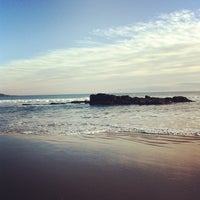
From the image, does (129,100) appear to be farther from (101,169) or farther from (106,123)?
(101,169)

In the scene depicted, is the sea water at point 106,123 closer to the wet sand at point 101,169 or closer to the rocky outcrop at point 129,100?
the wet sand at point 101,169

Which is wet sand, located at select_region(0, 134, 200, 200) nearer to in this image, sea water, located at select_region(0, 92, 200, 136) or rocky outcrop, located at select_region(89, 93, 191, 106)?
sea water, located at select_region(0, 92, 200, 136)

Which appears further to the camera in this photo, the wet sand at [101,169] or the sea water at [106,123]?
the sea water at [106,123]

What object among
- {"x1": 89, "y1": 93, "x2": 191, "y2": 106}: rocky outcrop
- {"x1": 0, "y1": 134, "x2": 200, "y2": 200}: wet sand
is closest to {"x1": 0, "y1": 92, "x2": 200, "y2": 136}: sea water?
{"x1": 0, "y1": 134, "x2": 200, "y2": 200}: wet sand

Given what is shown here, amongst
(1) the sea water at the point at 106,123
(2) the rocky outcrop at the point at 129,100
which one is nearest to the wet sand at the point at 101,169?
(1) the sea water at the point at 106,123

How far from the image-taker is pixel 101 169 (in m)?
7.96

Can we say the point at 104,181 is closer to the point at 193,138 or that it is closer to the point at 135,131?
the point at 193,138

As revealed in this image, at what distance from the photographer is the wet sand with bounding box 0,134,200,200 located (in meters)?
6.22

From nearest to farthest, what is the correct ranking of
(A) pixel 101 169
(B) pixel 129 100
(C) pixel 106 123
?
1. (A) pixel 101 169
2. (C) pixel 106 123
3. (B) pixel 129 100

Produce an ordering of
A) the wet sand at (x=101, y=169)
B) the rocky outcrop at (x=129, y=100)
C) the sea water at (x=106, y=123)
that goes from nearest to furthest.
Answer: the wet sand at (x=101, y=169) → the sea water at (x=106, y=123) → the rocky outcrop at (x=129, y=100)

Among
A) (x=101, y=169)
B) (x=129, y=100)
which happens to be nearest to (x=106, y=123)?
(x=101, y=169)

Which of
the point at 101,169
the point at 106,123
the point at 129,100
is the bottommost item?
the point at 101,169

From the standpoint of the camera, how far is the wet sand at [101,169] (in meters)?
6.22

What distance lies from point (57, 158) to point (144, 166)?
2.65 meters
